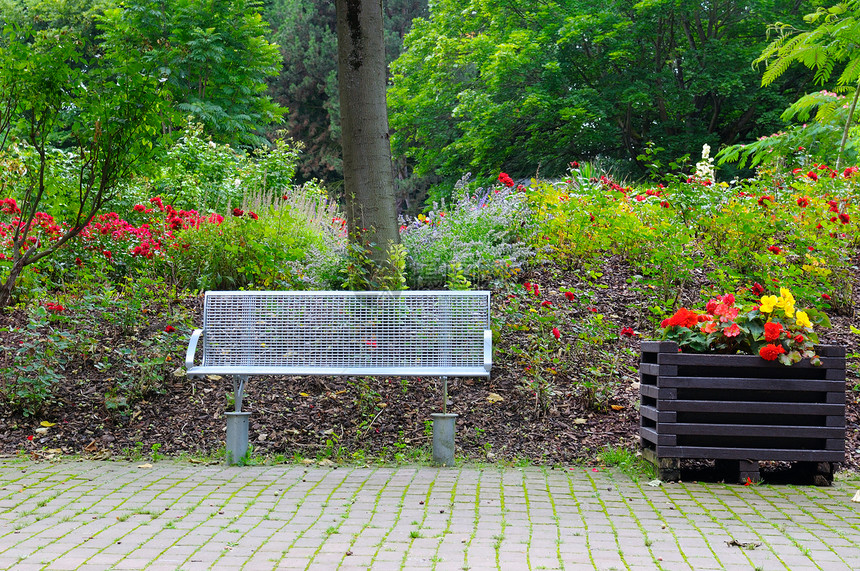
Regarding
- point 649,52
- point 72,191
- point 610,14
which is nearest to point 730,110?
point 649,52

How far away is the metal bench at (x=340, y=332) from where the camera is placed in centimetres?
509

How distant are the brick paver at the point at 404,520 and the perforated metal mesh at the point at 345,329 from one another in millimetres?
829

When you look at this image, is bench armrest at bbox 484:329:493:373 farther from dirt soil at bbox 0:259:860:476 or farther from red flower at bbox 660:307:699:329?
red flower at bbox 660:307:699:329

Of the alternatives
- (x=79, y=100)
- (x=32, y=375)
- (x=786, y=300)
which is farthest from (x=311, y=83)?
(x=786, y=300)

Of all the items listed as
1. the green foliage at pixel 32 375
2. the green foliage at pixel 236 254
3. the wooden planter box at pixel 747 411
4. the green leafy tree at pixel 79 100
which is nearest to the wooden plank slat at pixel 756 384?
the wooden planter box at pixel 747 411

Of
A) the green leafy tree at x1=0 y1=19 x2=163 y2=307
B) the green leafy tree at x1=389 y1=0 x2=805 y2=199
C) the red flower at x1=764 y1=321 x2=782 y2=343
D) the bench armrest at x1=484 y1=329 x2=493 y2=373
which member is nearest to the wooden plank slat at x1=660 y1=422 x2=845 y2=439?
the red flower at x1=764 y1=321 x2=782 y2=343

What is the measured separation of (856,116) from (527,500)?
808 cm

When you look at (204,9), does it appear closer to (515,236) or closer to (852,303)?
(515,236)

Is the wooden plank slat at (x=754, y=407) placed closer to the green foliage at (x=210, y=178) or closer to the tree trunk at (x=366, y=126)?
the tree trunk at (x=366, y=126)

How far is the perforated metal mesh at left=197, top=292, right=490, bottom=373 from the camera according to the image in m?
5.11

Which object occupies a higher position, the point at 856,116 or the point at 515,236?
the point at 856,116

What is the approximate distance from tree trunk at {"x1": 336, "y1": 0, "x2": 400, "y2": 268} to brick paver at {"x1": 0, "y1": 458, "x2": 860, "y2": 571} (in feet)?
6.95

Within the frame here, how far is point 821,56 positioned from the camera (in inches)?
264

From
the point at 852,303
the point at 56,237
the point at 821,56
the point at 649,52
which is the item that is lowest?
the point at 852,303
